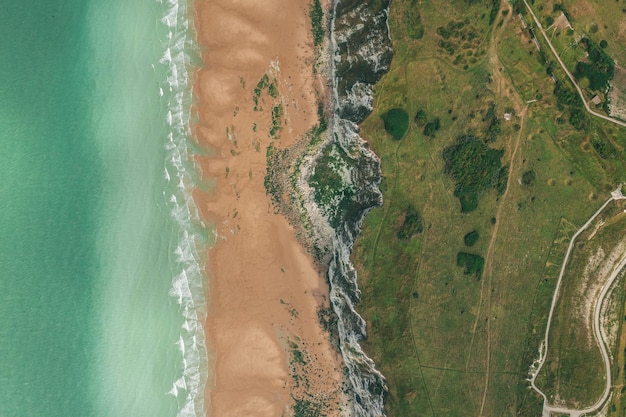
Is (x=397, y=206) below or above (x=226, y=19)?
below

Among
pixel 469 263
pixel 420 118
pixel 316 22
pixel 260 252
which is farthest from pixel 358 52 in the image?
pixel 469 263

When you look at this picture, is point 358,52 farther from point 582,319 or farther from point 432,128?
point 582,319

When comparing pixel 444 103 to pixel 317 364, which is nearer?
pixel 444 103

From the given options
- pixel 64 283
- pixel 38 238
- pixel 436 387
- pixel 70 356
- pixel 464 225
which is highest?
pixel 464 225

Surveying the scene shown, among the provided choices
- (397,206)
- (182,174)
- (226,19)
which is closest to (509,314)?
(397,206)

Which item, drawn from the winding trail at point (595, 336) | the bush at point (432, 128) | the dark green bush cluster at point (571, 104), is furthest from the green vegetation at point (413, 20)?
the winding trail at point (595, 336)

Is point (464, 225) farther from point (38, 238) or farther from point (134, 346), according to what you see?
point (38, 238)

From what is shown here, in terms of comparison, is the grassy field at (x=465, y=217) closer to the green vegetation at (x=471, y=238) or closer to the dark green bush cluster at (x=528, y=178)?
the dark green bush cluster at (x=528, y=178)
